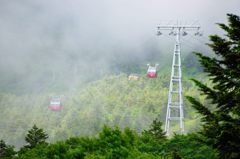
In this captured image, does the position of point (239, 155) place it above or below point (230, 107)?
below

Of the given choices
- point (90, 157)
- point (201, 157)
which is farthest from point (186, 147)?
point (90, 157)

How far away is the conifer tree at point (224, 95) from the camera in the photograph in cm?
1220

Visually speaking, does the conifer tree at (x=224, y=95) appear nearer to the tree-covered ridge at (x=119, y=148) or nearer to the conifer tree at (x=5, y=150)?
the tree-covered ridge at (x=119, y=148)

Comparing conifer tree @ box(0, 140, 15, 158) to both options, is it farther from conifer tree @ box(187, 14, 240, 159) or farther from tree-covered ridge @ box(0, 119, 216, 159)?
conifer tree @ box(187, 14, 240, 159)

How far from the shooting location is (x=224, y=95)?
42.7ft

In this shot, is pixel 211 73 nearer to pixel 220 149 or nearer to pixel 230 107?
pixel 230 107

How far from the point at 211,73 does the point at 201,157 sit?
4438 centimetres

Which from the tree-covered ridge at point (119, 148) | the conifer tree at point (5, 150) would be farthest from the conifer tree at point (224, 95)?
the conifer tree at point (5, 150)

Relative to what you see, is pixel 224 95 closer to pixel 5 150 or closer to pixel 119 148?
pixel 119 148

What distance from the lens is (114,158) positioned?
44469 millimetres

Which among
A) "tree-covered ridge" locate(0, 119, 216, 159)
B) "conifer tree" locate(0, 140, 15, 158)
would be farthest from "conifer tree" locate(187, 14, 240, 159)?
"conifer tree" locate(0, 140, 15, 158)

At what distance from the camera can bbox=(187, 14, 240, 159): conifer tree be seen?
40.0 ft

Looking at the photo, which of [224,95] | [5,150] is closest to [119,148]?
[224,95]

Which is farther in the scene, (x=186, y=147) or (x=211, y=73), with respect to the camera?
(x=186, y=147)
